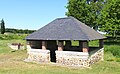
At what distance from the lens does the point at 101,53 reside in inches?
935

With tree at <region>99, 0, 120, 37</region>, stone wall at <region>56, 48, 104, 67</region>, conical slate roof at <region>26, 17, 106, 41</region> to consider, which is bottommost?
stone wall at <region>56, 48, 104, 67</region>

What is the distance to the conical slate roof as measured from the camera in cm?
1949

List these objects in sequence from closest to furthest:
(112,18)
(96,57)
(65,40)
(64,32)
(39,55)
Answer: (65,40)
(64,32)
(39,55)
(96,57)
(112,18)

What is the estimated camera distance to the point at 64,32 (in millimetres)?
20484

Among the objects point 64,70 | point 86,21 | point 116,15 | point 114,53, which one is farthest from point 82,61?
point 86,21

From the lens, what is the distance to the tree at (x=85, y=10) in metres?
49.8

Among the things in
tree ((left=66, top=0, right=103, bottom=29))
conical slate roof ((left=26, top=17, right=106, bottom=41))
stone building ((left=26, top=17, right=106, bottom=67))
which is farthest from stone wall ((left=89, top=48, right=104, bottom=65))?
tree ((left=66, top=0, right=103, bottom=29))

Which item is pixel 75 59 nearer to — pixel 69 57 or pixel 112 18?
pixel 69 57

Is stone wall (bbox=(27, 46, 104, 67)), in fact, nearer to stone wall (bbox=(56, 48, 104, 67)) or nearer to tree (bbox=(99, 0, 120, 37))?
stone wall (bbox=(56, 48, 104, 67))

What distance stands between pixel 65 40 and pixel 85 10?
31.1m

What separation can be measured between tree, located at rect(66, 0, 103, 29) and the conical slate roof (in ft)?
90.0

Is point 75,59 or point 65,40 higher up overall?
point 65,40

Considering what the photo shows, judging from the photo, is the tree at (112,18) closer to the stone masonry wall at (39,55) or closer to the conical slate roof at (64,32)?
the conical slate roof at (64,32)

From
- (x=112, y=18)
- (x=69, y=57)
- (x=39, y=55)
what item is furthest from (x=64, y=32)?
(x=112, y=18)
